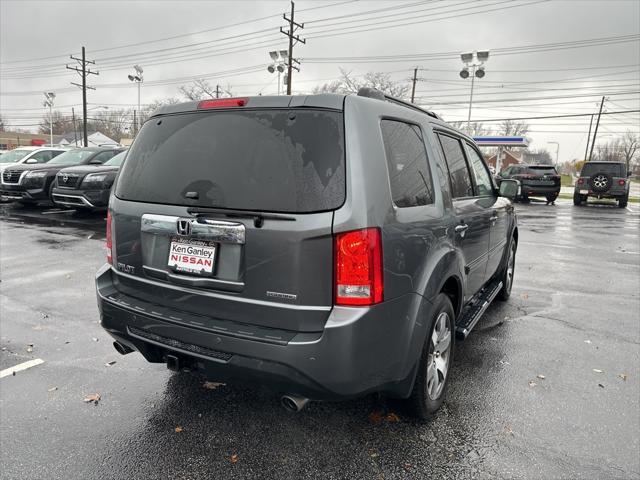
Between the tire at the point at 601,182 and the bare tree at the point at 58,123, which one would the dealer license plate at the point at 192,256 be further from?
the bare tree at the point at 58,123

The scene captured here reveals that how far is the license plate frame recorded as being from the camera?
7.47 feet

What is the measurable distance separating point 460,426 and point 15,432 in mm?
2626

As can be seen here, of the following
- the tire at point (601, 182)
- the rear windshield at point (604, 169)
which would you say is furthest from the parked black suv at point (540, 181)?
the tire at point (601, 182)

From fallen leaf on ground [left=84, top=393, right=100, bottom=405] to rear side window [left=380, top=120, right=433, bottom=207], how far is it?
2323mm

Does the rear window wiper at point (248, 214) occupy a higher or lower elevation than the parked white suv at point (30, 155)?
lower

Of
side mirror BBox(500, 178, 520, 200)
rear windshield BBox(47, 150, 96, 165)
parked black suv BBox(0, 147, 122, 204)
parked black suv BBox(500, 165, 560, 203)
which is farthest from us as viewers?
parked black suv BBox(500, 165, 560, 203)

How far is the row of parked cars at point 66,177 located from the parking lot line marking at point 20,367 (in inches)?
296

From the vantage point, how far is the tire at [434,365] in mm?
2600

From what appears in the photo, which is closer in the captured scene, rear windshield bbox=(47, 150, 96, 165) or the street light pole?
rear windshield bbox=(47, 150, 96, 165)

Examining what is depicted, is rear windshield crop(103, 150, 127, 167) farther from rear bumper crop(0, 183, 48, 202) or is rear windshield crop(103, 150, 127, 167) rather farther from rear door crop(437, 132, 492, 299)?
rear door crop(437, 132, 492, 299)

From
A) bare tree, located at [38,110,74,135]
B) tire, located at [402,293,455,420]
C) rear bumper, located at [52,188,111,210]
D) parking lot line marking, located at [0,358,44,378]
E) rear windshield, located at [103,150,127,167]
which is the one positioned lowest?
parking lot line marking, located at [0,358,44,378]

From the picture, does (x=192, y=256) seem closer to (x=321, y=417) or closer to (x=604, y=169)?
(x=321, y=417)

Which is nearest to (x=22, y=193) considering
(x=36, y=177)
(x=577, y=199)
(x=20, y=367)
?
(x=36, y=177)

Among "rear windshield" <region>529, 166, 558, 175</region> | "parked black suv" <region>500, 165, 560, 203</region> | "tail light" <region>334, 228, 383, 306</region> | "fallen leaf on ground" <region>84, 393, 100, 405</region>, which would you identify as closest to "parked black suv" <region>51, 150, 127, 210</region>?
"fallen leaf on ground" <region>84, 393, 100, 405</region>
